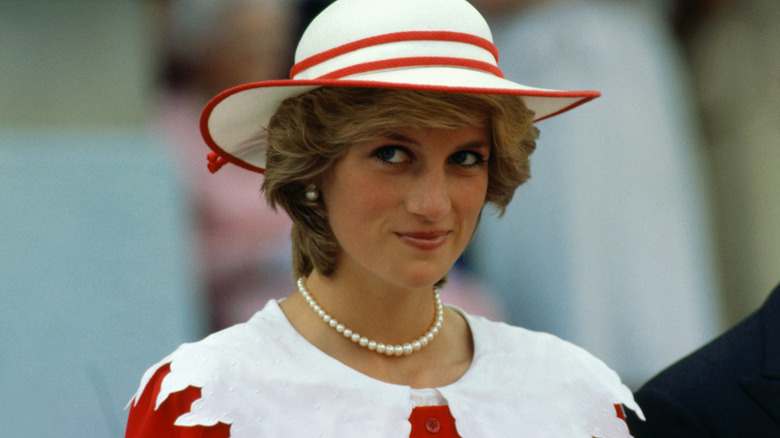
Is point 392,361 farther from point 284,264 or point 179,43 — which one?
point 179,43

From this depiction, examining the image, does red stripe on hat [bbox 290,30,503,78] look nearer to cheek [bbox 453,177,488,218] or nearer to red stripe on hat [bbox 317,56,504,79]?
red stripe on hat [bbox 317,56,504,79]

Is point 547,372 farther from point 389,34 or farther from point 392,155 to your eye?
point 389,34

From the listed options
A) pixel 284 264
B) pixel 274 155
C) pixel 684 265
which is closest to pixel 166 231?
pixel 284 264

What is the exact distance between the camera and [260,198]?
3.06 m

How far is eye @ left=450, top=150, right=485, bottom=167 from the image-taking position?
7.13 ft

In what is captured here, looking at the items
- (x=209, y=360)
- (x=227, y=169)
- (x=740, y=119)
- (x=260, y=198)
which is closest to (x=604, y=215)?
(x=740, y=119)

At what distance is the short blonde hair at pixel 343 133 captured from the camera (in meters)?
2.04

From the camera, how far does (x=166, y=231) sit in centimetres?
361

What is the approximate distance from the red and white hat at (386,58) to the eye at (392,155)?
0.54ft

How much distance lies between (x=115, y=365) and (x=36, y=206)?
0.65m

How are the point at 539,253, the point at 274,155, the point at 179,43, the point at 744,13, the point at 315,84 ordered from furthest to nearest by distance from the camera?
the point at 744,13 < the point at 539,253 < the point at 179,43 < the point at 274,155 < the point at 315,84

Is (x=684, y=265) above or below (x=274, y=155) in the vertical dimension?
below

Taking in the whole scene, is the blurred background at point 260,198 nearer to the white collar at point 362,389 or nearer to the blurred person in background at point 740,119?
the blurred person in background at point 740,119

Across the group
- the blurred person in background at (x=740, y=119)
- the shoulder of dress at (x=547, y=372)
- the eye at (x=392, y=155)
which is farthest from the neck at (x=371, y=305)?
the blurred person in background at (x=740, y=119)
